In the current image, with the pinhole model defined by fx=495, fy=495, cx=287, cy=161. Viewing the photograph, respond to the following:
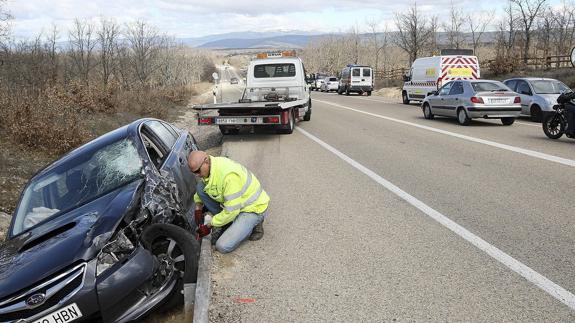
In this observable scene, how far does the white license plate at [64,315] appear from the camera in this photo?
3303 mm

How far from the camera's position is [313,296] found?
4.01 metres

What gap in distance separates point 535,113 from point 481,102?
278 centimetres

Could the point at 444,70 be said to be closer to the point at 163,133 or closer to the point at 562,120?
the point at 562,120

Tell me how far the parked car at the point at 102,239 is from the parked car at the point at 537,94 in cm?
1434

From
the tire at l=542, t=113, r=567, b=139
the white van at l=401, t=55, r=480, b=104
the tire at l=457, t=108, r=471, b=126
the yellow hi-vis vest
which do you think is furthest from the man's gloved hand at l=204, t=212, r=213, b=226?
the white van at l=401, t=55, r=480, b=104

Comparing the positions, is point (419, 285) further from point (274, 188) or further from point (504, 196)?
point (274, 188)

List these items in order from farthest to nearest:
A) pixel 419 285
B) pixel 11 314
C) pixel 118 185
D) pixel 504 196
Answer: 1. pixel 504 196
2. pixel 118 185
3. pixel 419 285
4. pixel 11 314

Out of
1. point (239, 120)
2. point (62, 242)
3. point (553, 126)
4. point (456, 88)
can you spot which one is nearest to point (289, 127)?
point (239, 120)

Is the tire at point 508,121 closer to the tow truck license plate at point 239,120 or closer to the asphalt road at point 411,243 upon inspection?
the asphalt road at point 411,243

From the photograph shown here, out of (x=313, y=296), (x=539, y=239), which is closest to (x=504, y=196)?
(x=539, y=239)

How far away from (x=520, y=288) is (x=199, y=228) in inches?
120

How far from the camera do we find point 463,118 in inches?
625


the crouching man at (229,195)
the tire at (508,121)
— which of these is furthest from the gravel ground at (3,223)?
the tire at (508,121)

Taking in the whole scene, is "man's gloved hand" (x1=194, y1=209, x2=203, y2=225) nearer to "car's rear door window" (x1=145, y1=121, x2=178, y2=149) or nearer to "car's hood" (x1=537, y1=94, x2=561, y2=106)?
"car's rear door window" (x1=145, y1=121, x2=178, y2=149)
